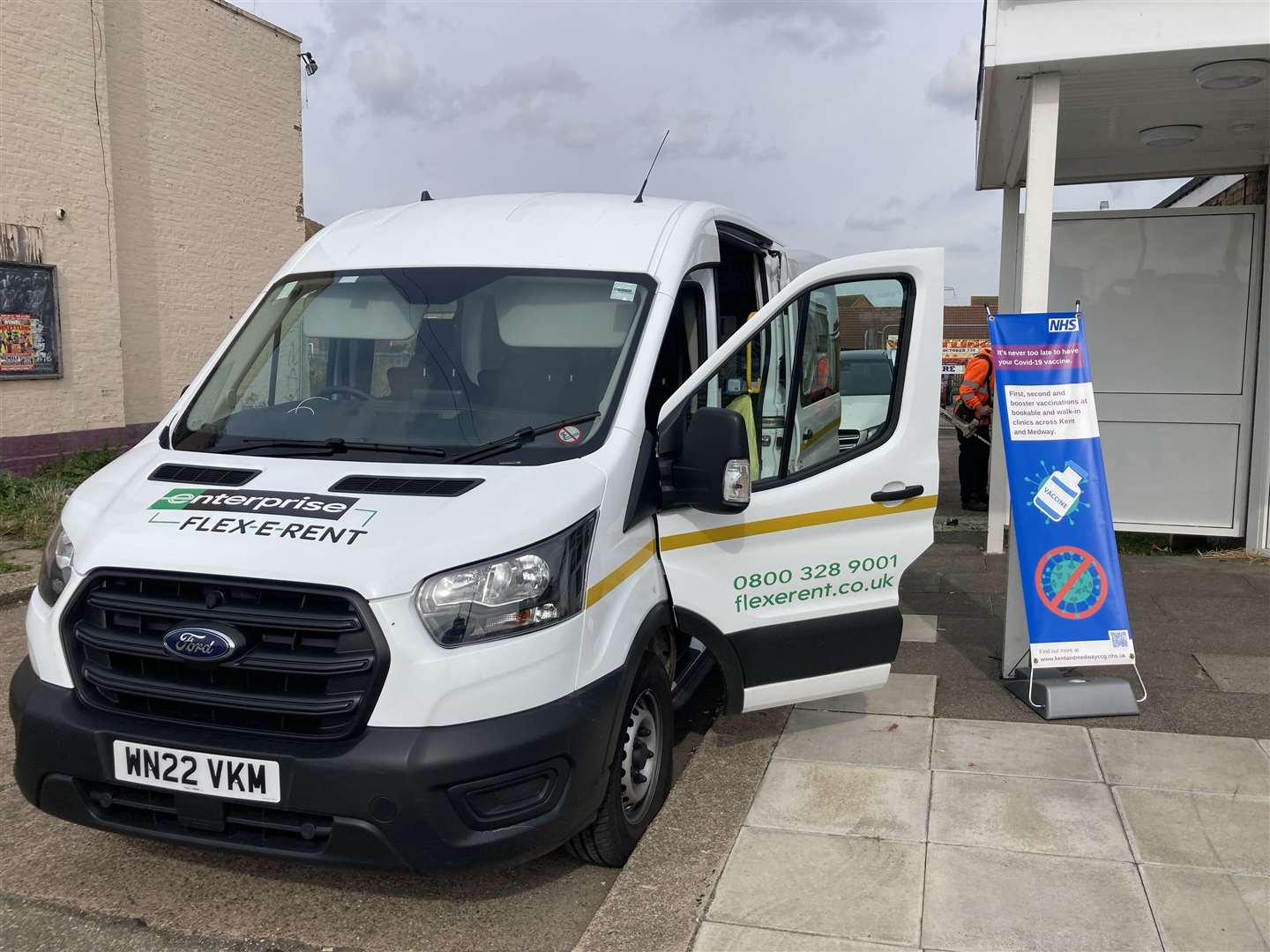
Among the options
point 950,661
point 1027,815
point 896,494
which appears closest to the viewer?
point 1027,815

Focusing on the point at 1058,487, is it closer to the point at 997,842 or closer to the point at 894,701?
the point at 894,701

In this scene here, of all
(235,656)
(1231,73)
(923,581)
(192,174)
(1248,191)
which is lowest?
(923,581)

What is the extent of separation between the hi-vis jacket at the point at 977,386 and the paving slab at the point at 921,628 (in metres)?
4.66

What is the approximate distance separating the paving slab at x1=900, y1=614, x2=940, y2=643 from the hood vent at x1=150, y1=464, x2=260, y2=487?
398 cm

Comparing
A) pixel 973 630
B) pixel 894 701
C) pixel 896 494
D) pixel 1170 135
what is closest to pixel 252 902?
pixel 896 494

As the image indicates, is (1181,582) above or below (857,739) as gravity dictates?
above

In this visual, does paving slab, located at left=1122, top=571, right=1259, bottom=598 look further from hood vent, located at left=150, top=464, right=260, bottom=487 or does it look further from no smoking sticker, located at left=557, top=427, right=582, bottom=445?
hood vent, located at left=150, top=464, right=260, bottom=487

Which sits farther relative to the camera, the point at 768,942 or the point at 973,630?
the point at 973,630

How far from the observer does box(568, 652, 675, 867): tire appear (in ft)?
11.6

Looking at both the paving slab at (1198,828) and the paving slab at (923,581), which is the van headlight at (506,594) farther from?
the paving slab at (923,581)

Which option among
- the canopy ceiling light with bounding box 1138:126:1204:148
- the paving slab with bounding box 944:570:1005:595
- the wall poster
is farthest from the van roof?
the wall poster

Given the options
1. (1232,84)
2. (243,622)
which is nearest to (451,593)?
(243,622)

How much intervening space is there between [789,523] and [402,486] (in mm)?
1544

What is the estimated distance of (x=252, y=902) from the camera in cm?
359
